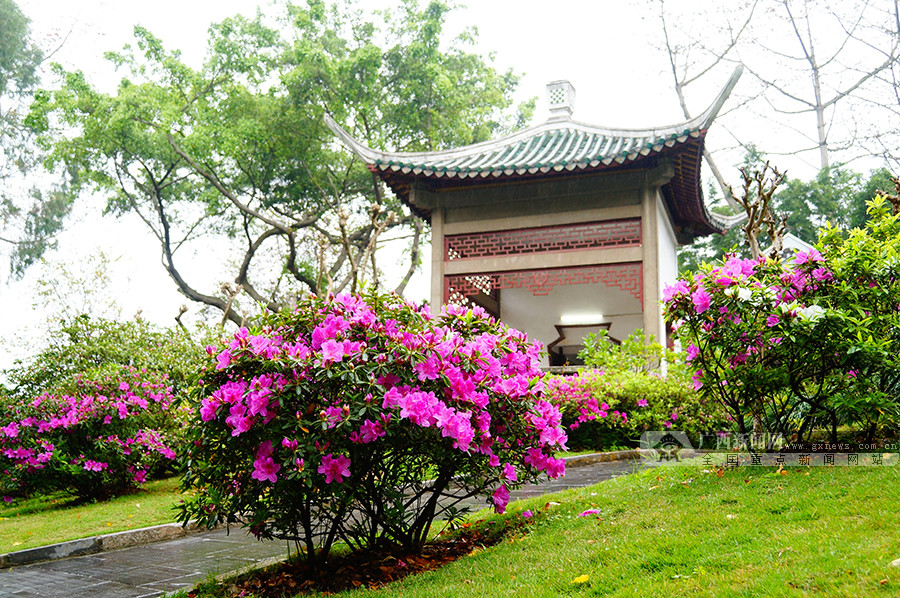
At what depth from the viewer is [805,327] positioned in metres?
4.59

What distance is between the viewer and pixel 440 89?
59.7 ft

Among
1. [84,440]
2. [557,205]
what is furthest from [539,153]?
[84,440]

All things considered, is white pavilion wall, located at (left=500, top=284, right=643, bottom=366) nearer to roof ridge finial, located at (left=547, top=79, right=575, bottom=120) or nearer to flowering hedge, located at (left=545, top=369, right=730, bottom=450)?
roof ridge finial, located at (left=547, top=79, right=575, bottom=120)

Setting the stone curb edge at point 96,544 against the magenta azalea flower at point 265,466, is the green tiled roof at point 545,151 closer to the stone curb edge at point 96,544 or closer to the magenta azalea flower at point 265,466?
the stone curb edge at point 96,544

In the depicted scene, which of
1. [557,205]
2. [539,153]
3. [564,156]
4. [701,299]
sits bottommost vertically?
[701,299]

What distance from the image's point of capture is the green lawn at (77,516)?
235 inches

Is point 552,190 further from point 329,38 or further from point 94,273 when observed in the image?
point 94,273

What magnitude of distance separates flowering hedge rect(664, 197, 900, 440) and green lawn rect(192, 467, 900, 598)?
0.56 meters

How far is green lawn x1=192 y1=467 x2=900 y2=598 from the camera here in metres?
2.68

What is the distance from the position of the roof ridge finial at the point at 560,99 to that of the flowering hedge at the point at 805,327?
32.9 ft

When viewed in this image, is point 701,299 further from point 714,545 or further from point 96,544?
point 96,544

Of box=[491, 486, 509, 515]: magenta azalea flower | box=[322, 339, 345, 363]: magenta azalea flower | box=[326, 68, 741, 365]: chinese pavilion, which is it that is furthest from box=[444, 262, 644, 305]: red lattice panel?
box=[322, 339, 345, 363]: magenta azalea flower

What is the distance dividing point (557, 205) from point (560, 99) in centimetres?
366

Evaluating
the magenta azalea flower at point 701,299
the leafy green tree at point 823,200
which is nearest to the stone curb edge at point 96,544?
the magenta azalea flower at point 701,299
